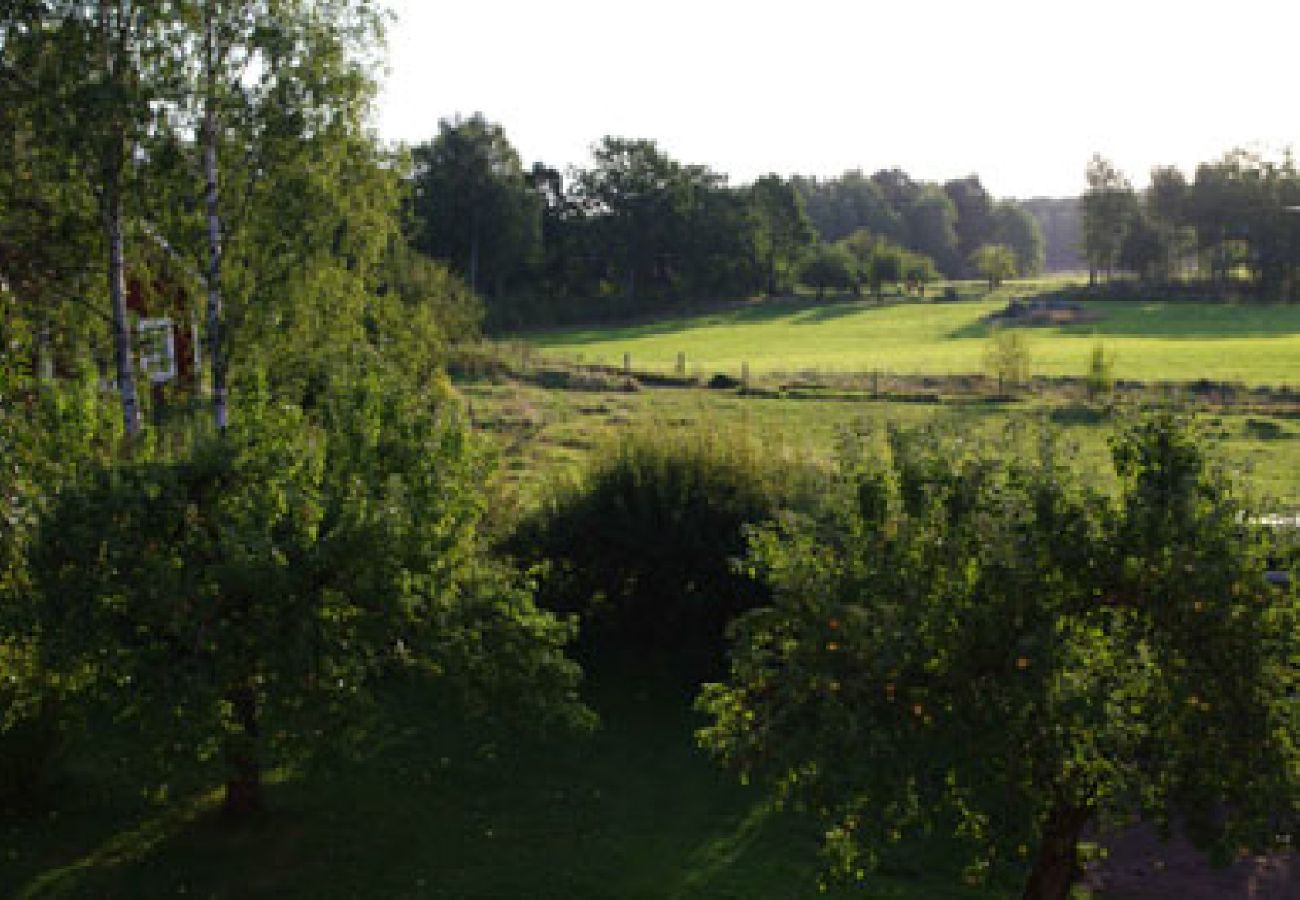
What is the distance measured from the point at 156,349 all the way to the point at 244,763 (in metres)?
12.0

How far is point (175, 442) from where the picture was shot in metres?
20.7

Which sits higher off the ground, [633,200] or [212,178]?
[633,200]

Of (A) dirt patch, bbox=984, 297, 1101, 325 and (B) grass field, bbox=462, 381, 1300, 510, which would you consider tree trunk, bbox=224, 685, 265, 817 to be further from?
(A) dirt patch, bbox=984, 297, 1101, 325

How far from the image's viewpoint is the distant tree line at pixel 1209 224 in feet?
375

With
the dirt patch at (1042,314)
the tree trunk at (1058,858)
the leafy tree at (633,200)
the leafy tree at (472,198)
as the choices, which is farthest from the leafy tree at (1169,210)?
the tree trunk at (1058,858)

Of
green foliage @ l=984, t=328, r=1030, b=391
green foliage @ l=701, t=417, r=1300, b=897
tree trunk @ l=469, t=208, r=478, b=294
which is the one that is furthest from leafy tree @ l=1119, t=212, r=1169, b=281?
green foliage @ l=701, t=417, r=1300, b=897

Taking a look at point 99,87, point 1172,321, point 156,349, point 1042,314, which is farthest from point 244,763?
point 1042,314

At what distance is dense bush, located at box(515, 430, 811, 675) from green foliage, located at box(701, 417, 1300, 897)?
10.8 metres

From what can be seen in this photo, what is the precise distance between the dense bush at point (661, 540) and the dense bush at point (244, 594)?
752 centimetres

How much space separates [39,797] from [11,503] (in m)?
Result: 3.96

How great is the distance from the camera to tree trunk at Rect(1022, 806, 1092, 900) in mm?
12188

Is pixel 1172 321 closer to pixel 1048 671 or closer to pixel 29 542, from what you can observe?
pixel 1048 671

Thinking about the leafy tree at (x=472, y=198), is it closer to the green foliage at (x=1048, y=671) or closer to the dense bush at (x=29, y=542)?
the dense bush at (x=29, y=542)

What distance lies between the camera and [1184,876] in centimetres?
1538
